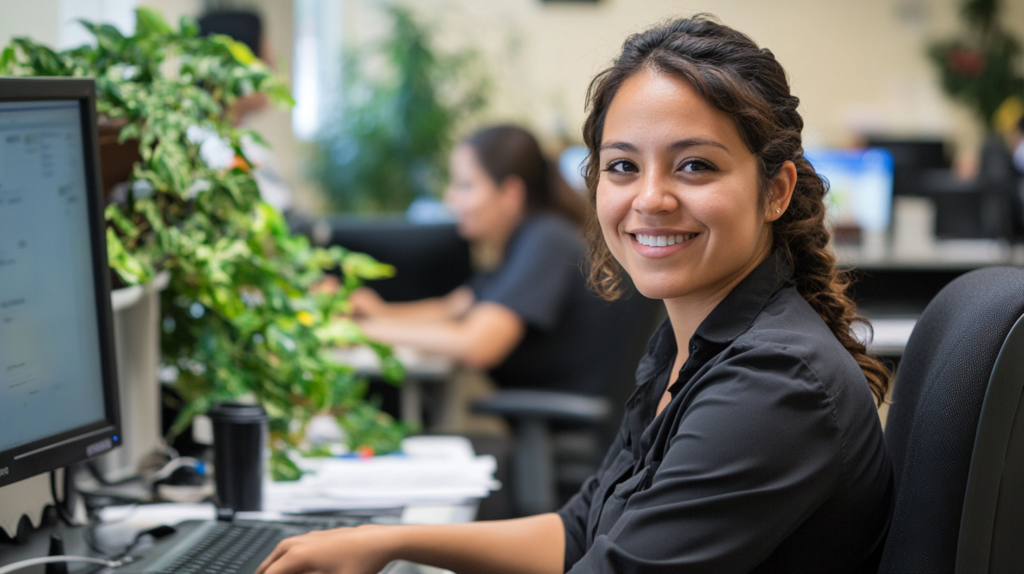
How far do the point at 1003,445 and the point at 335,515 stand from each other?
75 centimetres

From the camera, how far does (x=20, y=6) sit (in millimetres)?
1302

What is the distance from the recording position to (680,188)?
859 millimetres

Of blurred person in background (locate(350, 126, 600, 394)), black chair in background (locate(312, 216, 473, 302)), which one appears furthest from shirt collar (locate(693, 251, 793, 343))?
black chair in background (locate(312, 216, 473, 302))

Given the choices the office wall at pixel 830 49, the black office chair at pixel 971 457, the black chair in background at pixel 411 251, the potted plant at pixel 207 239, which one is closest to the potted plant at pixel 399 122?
the black chair in background at pixel 411 251

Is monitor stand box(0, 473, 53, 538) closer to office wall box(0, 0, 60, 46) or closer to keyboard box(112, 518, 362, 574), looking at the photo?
keyboard box(112, 518, 362, 574)

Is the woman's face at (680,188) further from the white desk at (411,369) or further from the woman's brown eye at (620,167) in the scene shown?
the white desk at (411,369)

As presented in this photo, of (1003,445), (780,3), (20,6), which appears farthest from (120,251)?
(780,3)

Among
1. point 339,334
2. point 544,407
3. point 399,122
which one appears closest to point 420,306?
point 544,407

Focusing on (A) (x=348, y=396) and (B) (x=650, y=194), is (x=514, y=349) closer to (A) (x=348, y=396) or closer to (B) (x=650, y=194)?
(A) (x=348, y=396)

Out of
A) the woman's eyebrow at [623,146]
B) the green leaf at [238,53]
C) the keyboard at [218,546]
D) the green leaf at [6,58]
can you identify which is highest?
the green leaf at [238,53]

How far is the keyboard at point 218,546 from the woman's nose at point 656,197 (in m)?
0.49

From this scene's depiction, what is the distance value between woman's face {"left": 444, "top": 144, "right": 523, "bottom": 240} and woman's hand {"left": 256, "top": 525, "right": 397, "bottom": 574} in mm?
1779

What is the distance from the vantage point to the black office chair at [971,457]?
75cm

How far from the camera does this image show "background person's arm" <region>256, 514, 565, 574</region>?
84cm
